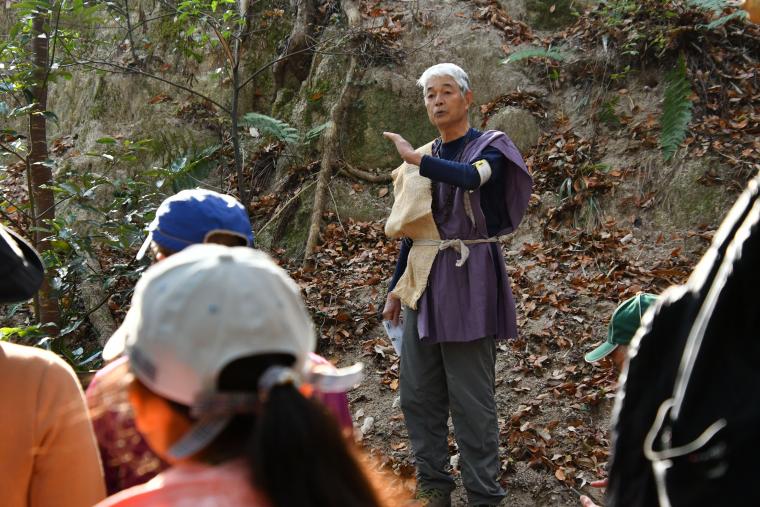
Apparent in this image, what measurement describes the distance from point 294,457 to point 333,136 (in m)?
7.17

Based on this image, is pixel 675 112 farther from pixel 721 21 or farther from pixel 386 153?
pixel 386 153

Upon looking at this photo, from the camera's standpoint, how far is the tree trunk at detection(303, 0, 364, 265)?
7469 mm

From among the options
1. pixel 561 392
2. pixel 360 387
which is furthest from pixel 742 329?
pixel 360 387

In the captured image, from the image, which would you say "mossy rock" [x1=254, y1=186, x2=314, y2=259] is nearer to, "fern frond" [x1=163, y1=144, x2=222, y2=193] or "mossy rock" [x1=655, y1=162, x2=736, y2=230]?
"fern frond" [x1=163, y1=144, x2=222, y2=193]

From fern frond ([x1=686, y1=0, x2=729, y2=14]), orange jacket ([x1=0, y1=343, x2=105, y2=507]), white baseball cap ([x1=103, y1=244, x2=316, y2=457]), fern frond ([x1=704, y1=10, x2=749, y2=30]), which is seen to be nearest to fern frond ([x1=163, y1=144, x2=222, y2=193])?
orange jacket ([x1=0, y1=343, x2=105, y2=507])

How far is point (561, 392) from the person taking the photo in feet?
17.2

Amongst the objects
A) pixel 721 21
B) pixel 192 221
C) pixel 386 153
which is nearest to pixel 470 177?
pixel 192 221

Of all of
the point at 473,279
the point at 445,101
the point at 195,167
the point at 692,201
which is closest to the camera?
the point at 473,279

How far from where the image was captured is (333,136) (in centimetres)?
816

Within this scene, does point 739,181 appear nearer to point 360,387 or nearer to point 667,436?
point 360,387

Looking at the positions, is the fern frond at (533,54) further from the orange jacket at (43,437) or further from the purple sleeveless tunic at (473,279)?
the orange jacket at (43,437)

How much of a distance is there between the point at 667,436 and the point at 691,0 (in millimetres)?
7130

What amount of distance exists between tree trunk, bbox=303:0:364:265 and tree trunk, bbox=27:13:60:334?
2821 millimetres

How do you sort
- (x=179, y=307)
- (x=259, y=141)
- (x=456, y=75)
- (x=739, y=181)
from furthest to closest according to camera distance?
(x=259, y=141)
(x=739, y=181)
(x=456, y=75)
(x=179, y=307)
